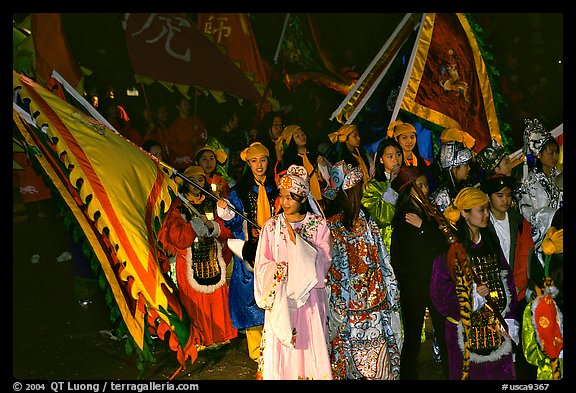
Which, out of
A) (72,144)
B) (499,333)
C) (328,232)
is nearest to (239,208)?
(328,232)

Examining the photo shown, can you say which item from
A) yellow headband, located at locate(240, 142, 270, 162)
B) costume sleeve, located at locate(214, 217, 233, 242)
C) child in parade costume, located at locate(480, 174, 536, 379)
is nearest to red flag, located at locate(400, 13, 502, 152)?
yellow headband, located at locate(240, 142, 270, 162)

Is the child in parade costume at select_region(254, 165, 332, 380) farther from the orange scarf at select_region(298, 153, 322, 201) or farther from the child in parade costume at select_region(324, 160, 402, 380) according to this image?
the orange scarf at select_region(298, 153, 322, 201)

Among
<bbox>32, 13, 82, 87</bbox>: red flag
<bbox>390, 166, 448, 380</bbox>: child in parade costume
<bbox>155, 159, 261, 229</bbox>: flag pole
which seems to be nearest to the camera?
<bbox>155, 159, 261, 229</bbox>: flag pole

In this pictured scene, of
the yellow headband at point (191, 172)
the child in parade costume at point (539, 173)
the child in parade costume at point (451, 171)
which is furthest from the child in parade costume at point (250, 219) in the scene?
the child in parade costume at point (539, 173)

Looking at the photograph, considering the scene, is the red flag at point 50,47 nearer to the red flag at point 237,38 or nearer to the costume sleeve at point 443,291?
the red flag at point 237,38

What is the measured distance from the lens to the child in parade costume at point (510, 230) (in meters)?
7.25

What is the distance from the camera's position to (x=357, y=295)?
756 centimetres

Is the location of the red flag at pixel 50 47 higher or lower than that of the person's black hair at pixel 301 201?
higher

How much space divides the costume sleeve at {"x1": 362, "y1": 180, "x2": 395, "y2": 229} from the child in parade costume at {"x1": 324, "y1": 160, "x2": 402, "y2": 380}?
66 centimetres

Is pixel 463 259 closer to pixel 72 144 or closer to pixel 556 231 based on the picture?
pixel 556 231

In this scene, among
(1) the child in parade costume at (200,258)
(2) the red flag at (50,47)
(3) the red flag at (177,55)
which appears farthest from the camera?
(3) the red flag at (177,55)

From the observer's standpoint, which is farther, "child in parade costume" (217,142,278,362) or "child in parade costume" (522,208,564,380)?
"child in parade costume" (217,142,278,362)

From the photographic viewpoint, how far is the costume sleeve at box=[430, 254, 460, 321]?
684 cm

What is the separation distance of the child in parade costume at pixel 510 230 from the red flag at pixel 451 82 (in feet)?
8.06
